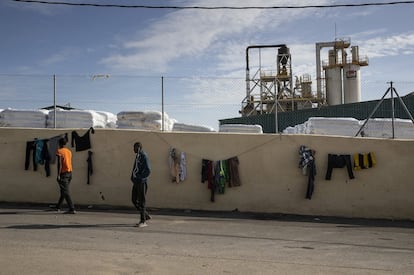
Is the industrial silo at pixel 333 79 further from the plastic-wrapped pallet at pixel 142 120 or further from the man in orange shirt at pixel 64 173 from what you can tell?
the man in orange shirt at pixel 64 173

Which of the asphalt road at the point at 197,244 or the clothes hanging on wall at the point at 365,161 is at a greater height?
the clothes hanging on wall at the point at 365,161

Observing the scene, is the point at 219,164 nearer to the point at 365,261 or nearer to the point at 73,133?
the point at 73,133

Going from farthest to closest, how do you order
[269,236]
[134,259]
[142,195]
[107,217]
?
[107,217], [142,195], [269,236], [134,259]

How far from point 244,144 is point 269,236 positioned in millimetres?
3622

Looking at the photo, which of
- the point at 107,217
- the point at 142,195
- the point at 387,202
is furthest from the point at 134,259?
the point at 387,202

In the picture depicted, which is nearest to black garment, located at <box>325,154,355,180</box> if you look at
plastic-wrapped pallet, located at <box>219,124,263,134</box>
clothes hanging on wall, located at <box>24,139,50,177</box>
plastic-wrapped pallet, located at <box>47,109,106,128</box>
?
plastic-wrapped pallet, located at <box>219,124,263,134</box>

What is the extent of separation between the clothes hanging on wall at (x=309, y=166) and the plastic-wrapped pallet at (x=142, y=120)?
413 centimetres

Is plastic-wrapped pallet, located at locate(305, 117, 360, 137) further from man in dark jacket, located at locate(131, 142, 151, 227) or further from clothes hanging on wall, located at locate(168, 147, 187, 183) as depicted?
man in dark jacket, located at locate(131, 142, 151, 227)

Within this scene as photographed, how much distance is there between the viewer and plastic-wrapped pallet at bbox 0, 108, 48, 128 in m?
13.2

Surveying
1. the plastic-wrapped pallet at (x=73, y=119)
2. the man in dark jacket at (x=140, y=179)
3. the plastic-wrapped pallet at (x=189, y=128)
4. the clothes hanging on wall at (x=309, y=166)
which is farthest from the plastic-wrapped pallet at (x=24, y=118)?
the clothes hanging on wall at (x=309, y=166)

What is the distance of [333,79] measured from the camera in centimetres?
4209

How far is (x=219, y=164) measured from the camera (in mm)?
11500

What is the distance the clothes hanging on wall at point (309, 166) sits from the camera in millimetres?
11180

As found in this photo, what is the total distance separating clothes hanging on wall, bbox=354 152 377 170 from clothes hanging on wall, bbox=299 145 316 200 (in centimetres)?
104
